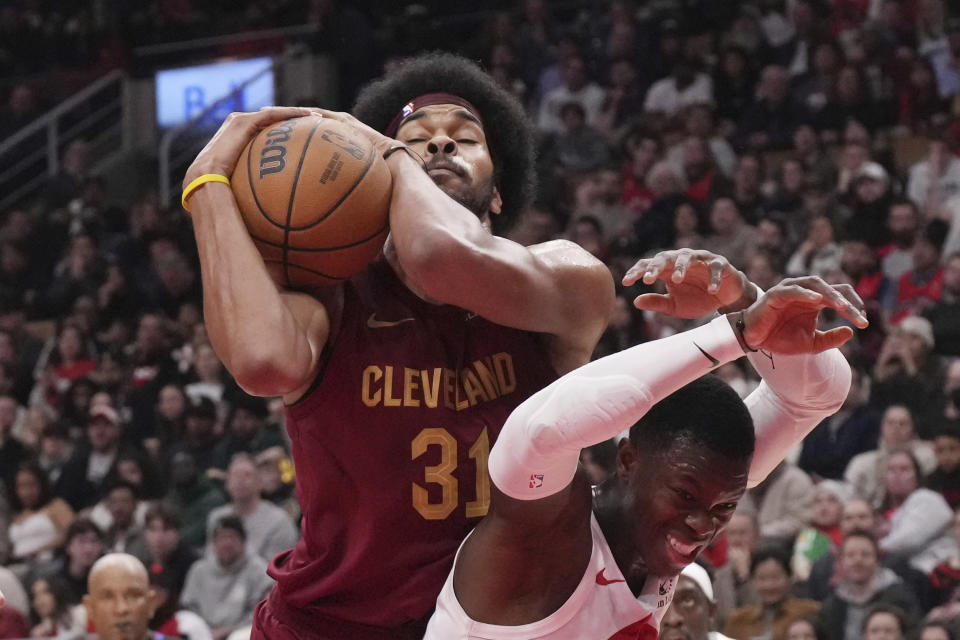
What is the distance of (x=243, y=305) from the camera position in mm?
2826

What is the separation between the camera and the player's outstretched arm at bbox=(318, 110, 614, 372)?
283cm

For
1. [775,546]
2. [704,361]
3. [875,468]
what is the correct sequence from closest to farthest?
[704,361] → [775,546] → [875,468]

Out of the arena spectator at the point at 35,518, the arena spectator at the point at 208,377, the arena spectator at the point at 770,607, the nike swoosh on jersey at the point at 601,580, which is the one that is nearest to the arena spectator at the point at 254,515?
the arena spectator at the point at 35,518

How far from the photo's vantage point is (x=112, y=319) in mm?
11312

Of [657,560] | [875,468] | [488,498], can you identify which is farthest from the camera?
[875,468]

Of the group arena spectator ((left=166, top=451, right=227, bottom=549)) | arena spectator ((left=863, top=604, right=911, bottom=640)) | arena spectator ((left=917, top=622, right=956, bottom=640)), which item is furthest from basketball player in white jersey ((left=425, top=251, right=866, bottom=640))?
arena spectator ((left=166, top=451, right=227, bottom=549))

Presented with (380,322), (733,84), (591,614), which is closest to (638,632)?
(591,614)

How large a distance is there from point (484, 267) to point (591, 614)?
27.9 inches

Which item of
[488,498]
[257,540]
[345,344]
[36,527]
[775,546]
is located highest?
[345,344]

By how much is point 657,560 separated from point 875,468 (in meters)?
4.51

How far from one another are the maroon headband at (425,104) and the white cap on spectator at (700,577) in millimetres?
1755

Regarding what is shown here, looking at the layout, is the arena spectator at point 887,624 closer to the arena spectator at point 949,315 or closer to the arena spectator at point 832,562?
the arena spectator at point 832,562

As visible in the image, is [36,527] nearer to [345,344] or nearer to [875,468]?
[875,468]

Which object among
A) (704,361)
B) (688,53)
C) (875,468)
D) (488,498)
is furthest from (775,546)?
(688,53)
